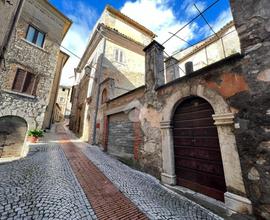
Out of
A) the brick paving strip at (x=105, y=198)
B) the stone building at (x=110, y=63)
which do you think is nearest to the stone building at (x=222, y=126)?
the brick paving strip at (x=105, y=198)

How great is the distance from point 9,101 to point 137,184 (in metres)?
8.74

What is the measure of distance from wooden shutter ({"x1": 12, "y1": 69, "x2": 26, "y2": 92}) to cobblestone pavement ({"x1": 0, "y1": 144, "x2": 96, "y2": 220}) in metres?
5.49

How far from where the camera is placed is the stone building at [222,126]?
7.82 ft

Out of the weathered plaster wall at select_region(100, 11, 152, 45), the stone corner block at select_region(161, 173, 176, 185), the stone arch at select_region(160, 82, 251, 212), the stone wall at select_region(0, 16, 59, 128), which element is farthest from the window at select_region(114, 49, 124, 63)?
the stone corner block at select_region(161, 173, 176, 185)

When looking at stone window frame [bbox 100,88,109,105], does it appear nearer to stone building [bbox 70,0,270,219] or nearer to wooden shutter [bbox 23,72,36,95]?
wooden shutter [bbox 23,72,36,95]

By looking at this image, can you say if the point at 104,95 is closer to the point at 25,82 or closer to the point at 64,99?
the point at 25,82

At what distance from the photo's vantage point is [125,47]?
1273cm

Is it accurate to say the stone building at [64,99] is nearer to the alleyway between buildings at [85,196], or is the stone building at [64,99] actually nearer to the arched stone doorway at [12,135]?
the arched stone doorway at [12,135]

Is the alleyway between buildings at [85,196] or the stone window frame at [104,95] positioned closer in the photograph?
the alleyway between buildings at [85,196]

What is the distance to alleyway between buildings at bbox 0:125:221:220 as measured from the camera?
2402 mm

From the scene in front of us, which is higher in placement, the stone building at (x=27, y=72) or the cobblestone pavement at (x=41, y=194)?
the stone building at (x=27, y=72)

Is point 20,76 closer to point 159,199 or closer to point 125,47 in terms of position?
point 125,47

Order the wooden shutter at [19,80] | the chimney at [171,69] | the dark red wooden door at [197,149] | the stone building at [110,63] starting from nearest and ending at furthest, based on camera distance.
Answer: the dark red wooden door at [197,149], the chimney at [171,69], the wooden shutter at [19,80], the stone building at [110,63]

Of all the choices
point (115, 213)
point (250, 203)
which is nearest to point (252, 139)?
point (250, 203)
